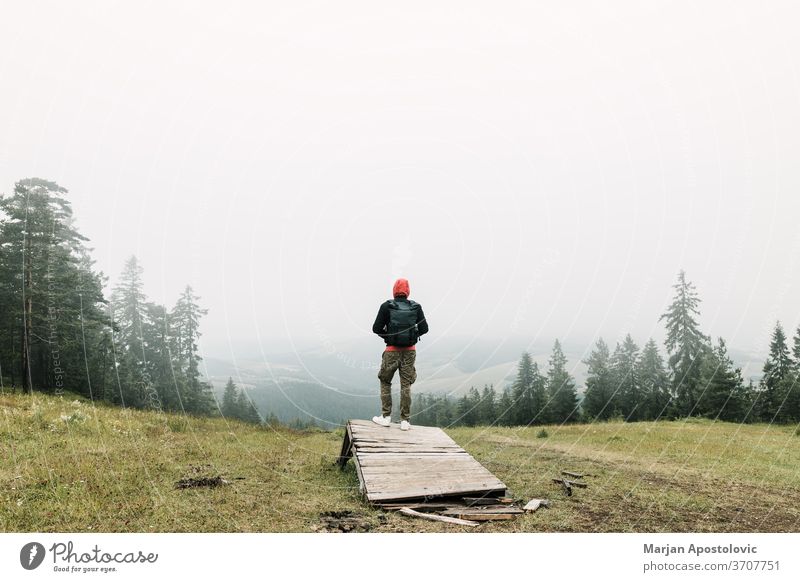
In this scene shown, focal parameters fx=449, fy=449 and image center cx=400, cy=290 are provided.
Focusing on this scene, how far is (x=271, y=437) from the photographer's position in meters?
16.6

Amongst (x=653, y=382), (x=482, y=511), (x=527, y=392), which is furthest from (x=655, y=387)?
(x=482, y=511)

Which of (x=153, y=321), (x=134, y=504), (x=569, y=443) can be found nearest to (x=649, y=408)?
(x=569, y=443)

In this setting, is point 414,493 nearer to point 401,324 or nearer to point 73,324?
point 401,324

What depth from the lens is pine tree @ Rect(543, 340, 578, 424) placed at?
48062mm

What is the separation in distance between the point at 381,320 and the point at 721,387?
41.8m

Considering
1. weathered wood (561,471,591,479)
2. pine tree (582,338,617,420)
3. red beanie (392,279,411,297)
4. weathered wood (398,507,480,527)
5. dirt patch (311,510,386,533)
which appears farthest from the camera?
pine tree (582,338,617,420)

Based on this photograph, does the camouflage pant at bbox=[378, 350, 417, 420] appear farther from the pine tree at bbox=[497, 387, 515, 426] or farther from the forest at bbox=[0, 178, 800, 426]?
the pine tree at bbox=[497, 387, 515, 426]

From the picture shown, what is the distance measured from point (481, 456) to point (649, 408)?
3620 centimetres

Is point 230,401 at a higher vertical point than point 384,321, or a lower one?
lower

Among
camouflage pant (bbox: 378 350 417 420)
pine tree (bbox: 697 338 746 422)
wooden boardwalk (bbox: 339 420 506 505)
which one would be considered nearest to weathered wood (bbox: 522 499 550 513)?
wooden boardwalk (bbox: 339 420 506 505)

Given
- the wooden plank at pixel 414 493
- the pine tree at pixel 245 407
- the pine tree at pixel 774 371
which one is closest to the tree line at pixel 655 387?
the pine tree at pixel 774 371

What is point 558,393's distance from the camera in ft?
163

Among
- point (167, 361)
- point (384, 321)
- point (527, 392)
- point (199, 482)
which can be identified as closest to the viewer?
point (199, 482)

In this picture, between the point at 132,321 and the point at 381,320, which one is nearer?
the point at 381,320
